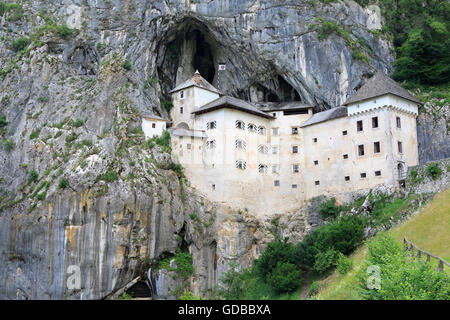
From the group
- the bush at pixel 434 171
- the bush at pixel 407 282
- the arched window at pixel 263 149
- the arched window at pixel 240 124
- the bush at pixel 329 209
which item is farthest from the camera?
the arched window at pixel 263 149

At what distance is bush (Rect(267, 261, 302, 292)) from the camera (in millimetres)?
47406

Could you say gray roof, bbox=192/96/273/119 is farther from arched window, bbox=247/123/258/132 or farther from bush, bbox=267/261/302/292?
bush, bbox=267/261/302/292

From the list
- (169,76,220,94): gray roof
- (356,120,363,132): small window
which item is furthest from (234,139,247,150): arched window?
(356,120,363,132): small window

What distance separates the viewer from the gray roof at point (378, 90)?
5214 cm

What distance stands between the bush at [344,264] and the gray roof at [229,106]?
21.5 metres

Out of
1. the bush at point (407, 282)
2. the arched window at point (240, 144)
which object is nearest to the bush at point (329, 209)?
the arched window at point (240, 144)

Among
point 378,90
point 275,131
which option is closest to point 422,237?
point 378,90

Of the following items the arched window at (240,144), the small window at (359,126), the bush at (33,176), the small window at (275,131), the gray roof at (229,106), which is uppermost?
the gray roof at (229,106)

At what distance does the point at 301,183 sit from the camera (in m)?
57.0

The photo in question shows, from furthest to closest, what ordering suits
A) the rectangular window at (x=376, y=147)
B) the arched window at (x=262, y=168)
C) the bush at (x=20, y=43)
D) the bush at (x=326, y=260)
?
1. the bush at (x=20, y=43)
2. the arched window at (x=262, y=168)
3. the rectangular window at (x=376, y=147)
4. the bush at (x=326, y=260)

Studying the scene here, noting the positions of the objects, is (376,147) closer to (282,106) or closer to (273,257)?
(282,106)

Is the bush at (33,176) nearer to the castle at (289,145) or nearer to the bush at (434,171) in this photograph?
the castle at (289,145)

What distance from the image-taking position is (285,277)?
156ft

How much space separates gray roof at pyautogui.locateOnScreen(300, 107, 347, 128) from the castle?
0.11 metres
